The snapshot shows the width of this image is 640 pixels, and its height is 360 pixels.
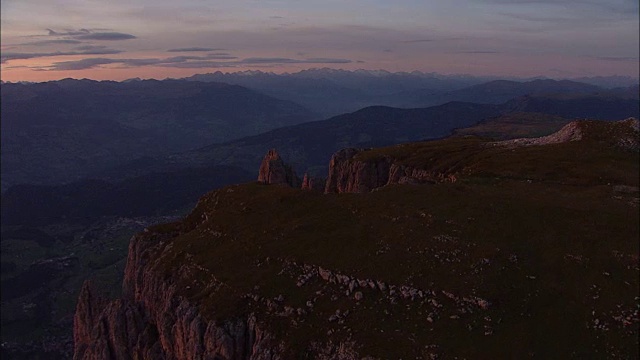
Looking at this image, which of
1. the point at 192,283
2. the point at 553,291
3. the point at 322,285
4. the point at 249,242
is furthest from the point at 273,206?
the point at 553,291

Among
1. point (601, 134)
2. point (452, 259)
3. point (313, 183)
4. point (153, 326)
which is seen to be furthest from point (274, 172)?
point (452, 259)

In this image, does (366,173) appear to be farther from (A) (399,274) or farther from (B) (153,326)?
(A) (399,274)

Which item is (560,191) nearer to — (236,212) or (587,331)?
(587,331)

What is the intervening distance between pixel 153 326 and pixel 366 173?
51712 mm

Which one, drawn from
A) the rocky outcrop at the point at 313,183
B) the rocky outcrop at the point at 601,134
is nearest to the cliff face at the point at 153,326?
the rocky outcrop at the point at 313,183

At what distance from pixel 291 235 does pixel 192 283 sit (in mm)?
12476

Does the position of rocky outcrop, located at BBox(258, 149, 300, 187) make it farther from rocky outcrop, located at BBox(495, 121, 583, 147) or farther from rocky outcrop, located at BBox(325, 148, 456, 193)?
rocky outcrop, located at BBox(495, 121, 583, 147)

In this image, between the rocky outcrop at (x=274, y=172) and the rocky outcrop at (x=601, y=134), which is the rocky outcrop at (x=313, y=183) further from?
the rocky outcrop at (x=601, y=134)

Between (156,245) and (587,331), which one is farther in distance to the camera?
(156,245)

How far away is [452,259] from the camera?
46.4 m

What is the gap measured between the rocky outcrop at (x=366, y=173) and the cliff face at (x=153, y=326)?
136 feet

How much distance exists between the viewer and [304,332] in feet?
139

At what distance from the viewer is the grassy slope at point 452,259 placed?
3850 cm

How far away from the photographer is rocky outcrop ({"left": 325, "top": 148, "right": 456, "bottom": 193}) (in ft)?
282
